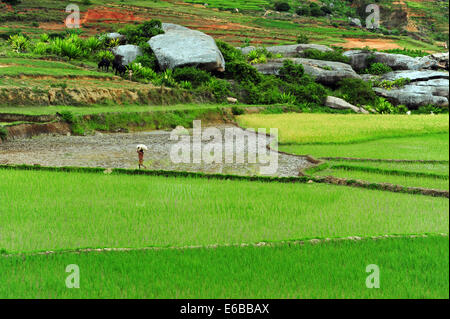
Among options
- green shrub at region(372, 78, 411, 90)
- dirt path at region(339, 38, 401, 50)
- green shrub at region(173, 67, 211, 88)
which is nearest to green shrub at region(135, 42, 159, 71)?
green shrub at region(173, 67, 211, 88)

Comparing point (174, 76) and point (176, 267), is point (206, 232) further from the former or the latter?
point (174, 76)

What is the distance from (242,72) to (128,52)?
19.5 ft

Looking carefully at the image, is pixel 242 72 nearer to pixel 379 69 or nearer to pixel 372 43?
pixel 379 69

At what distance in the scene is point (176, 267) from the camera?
606 cm

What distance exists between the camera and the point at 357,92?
3047 centimetres

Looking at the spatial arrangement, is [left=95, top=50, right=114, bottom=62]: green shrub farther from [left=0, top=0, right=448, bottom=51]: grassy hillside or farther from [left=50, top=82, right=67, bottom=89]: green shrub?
[left=0, top=0, right=448, bottom=51]: grassy hillside

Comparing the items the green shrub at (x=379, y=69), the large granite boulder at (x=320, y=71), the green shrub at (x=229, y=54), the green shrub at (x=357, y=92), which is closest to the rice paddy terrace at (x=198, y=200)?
the green shrub at (x=229, y=54)

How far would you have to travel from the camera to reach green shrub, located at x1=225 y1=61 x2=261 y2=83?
29.3m

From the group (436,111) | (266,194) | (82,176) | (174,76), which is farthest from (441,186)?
(436,111)

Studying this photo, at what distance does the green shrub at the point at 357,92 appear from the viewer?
30.4 m

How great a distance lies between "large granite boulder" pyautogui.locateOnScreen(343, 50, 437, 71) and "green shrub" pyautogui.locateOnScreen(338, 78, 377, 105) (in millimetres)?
6977

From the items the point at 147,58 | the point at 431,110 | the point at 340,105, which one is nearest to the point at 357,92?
the point at 340,105

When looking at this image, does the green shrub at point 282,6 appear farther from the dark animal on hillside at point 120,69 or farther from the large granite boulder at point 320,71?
the dark animal on hillside at point 120,69

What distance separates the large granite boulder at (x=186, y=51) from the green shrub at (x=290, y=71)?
12.4 feet
